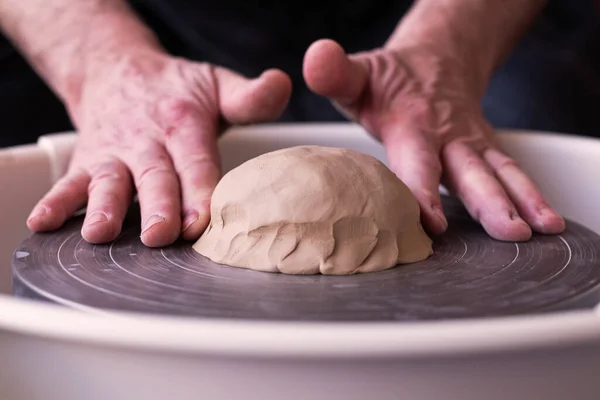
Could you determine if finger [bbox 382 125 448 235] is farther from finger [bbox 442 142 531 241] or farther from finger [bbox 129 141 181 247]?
finger [bbox 129 141 181 247]

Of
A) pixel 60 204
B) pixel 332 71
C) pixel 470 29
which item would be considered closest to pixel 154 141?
pixel 60 204

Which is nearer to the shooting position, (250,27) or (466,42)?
(466,42)

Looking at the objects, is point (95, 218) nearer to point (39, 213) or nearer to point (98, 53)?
point (39, 213)

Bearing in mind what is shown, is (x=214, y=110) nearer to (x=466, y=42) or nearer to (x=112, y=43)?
(x=112, y=43)

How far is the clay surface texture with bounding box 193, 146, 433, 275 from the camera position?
730mm

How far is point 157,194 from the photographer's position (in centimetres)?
88

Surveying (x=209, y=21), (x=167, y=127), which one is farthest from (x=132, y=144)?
(x=209, y=21)

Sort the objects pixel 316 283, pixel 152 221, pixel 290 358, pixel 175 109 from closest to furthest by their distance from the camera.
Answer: pixel 290 358
pixel 316 283
pixel 152 221
pixel 175 109

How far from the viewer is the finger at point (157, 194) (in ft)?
2.68

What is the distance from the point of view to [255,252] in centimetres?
74

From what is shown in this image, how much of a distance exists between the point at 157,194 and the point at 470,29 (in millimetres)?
726

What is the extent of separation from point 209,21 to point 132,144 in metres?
0.54

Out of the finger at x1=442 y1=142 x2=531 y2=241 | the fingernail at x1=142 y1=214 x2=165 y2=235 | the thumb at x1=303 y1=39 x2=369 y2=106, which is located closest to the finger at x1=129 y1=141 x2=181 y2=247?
the fingernail at x1=142 y1=214 x2=165 y2=235

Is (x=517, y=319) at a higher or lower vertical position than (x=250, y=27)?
higher
